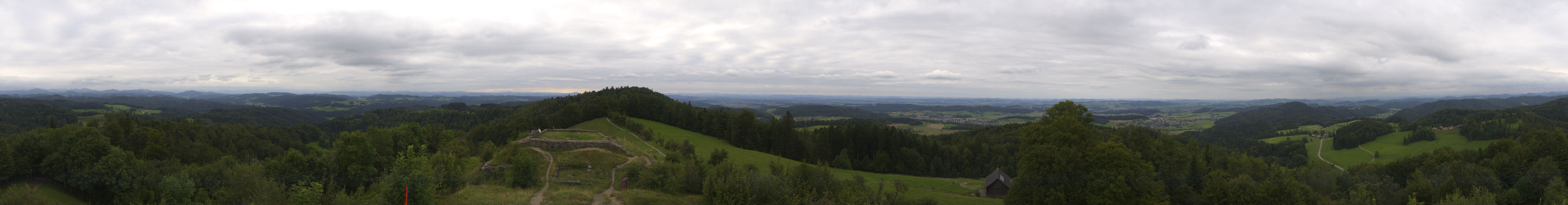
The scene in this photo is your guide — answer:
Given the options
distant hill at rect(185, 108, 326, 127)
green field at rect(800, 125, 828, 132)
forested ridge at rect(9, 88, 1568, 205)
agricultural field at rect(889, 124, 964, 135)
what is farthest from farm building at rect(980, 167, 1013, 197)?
distant hill at rect(185, 108, 326, 127)

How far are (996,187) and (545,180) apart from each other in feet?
115

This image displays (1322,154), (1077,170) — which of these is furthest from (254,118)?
(1322,154)

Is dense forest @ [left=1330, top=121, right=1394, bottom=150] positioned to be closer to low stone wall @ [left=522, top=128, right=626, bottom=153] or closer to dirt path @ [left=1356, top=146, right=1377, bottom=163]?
dirt path @ [left=1356, top=146, right=1377, bottom=163]

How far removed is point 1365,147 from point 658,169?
456 feet

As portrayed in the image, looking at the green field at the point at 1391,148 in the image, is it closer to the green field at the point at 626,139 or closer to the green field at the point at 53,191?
the green field at the point at 626,139

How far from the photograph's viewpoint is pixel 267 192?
29078 millimetres

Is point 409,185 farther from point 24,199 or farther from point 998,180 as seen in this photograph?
point 998,180

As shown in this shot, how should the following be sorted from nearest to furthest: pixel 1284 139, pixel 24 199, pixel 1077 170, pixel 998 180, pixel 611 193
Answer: pixel 24 199 < pixel 611 193 < pixel 1077 170 < pixel 998 180 < pixel 1284 139

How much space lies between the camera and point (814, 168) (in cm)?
3027

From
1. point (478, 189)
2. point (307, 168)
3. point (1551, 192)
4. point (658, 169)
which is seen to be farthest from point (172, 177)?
point (1551, 192)

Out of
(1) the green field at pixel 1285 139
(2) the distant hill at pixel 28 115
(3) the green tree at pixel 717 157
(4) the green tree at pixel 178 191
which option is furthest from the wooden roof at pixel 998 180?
(2) the distant hill at pixel 28 115

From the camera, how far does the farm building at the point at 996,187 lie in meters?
47.2

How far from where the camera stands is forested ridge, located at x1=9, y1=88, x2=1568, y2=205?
27.7 metres

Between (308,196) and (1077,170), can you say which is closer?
(308,196)
